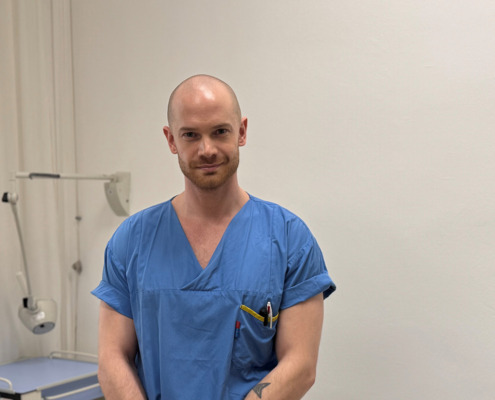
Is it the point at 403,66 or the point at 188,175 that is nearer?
the point at 188,175

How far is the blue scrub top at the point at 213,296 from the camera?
1.29 m

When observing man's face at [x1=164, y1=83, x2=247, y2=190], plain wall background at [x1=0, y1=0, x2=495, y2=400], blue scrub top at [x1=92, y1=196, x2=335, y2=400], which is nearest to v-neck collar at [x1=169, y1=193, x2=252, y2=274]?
blue scrub top at [x1=92, y1=196, x2=335, y2=400]

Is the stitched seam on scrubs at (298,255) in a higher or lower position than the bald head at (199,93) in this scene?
lower

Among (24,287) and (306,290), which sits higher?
(306,290)

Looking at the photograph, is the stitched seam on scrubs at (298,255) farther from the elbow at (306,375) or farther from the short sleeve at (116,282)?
the short sleeve at (116,282)

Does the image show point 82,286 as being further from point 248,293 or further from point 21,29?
point 248,293

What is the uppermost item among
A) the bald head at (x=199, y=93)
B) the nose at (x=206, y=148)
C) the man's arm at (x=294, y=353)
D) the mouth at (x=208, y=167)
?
the bald head at (x=199, y=93)

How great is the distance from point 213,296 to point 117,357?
251 millimetres

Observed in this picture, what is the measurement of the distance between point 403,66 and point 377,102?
114 mm

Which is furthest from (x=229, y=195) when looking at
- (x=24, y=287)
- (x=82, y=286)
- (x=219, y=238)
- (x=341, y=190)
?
(x=82, y=286)

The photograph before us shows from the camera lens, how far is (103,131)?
2287 mm

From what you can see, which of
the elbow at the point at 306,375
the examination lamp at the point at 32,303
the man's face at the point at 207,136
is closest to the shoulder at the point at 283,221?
the man's face at the point at 207,136

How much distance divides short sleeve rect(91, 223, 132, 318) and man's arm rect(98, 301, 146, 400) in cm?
2

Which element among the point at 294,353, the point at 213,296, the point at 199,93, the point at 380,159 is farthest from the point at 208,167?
the point at 380,159
